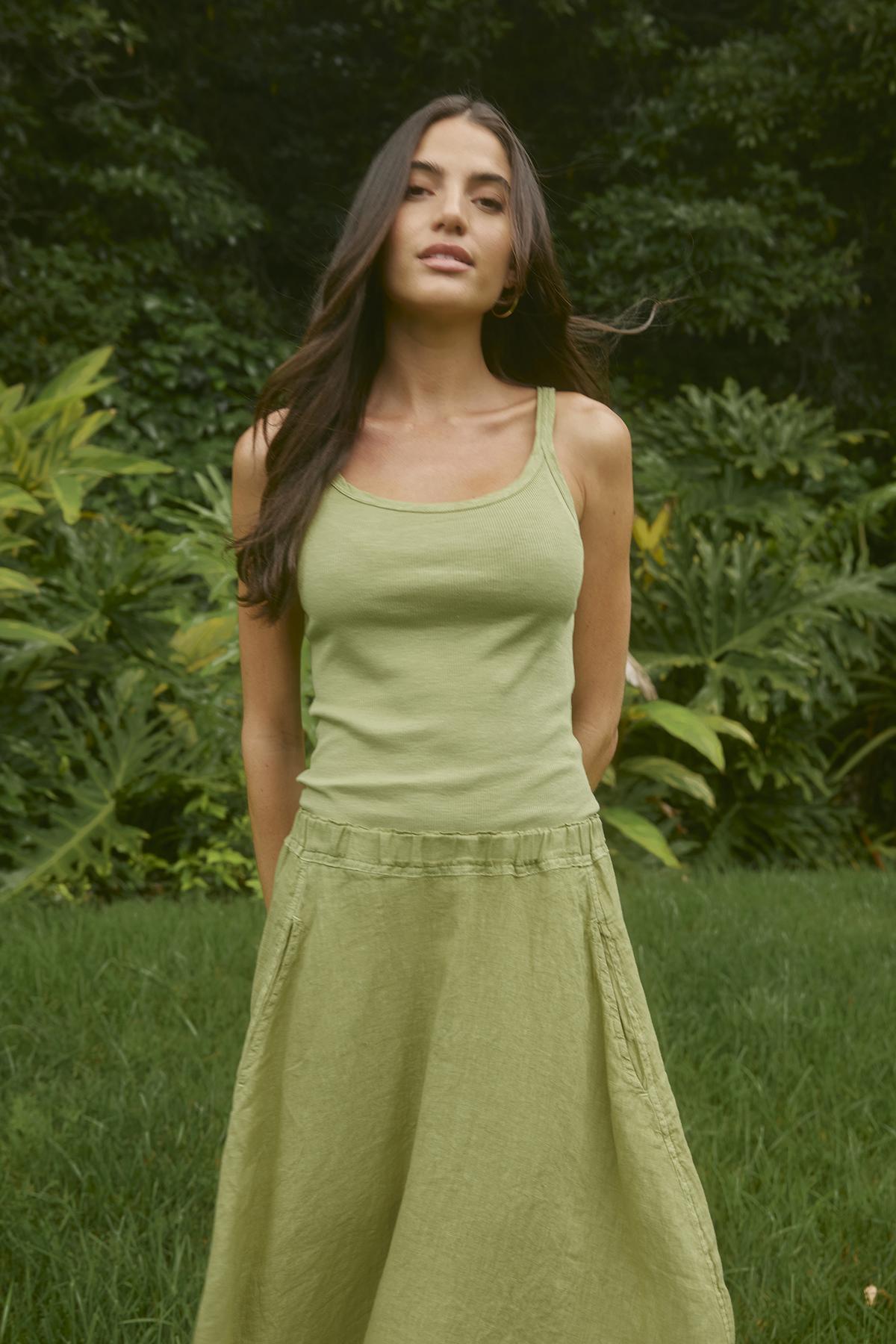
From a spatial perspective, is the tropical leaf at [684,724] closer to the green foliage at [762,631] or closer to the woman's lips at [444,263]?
the green foliage at [762,631]

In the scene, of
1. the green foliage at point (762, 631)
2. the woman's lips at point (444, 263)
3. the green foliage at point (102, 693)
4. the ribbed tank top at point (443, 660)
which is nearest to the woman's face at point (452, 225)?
the woman's lips at point (444, 263)

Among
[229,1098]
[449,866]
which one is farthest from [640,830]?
[449,866]

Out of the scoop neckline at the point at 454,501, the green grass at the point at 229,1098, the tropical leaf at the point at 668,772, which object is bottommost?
the green grass at the point at 229,1098

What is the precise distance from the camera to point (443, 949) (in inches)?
66.0

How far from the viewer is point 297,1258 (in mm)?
1725

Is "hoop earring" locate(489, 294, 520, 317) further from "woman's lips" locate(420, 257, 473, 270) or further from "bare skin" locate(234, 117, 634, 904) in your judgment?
"woman's lips" locate(420, 257, 473, 270)

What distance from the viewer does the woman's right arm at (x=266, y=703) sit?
193cm

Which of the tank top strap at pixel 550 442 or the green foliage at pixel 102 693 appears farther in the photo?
the green foliage at pixel 102 693

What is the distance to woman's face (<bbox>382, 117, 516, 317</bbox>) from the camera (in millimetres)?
1785

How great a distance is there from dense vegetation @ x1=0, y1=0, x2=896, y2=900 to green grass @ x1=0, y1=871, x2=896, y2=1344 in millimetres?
946

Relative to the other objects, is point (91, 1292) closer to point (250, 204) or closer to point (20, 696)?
point (20, 696)

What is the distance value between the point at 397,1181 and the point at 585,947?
1.27 feet

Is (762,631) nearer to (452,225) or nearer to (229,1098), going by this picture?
(229,1098)

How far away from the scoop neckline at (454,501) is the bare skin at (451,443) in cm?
1
